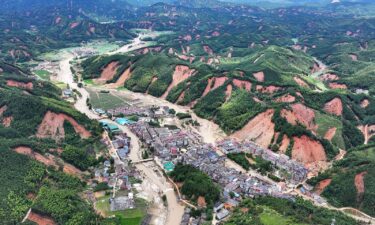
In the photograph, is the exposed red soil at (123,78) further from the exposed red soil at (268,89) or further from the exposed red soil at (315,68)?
the exposed red soil at (315,68)

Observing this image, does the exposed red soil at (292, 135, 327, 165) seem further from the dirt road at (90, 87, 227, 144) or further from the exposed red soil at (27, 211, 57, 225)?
the exposed red soil at (27, 211, 57, 225)

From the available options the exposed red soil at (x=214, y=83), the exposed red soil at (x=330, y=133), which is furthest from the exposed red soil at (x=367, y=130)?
the exposed red soil at (x=214, y=83)

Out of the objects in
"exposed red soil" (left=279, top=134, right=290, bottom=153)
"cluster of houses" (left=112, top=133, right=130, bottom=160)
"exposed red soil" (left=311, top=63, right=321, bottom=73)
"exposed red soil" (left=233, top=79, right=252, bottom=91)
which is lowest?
"exposed red soil" (left=311, top=63, right=321, bottom=73)

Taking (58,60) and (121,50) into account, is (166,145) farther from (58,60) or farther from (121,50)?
(121,50)

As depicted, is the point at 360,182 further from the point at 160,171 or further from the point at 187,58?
the point at 187,58

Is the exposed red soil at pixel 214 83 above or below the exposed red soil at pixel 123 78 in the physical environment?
above

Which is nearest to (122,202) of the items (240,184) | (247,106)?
(240,184)

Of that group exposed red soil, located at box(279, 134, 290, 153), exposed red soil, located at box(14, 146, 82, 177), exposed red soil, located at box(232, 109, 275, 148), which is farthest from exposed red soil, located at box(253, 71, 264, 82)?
exposed red soil, located at box(14, 146, 82, 177)
